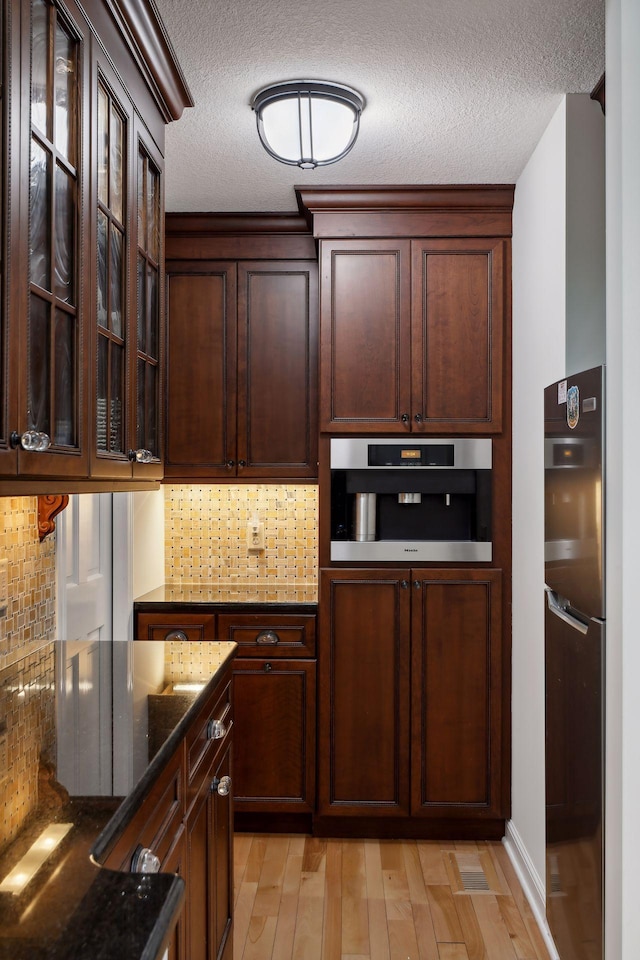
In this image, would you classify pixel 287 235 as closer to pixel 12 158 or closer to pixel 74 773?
pixel 12 158

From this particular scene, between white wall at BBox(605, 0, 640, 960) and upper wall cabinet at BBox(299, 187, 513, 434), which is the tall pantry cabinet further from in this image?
white wall at BBox(605, 0, 640, 960)

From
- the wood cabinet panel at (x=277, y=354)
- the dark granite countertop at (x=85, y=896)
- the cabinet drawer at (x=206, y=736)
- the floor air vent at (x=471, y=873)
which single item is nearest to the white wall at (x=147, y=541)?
the wood cabinet panel at (x=277, y=354)

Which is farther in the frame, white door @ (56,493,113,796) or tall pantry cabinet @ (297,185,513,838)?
tall pantry cabinet @ (297,185,513,838)

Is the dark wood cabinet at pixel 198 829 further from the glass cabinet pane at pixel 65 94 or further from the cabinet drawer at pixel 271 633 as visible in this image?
the glass cabinet pane at pixel 65 94

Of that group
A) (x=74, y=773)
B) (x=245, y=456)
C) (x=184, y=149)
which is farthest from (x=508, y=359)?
(x=74, y=773)

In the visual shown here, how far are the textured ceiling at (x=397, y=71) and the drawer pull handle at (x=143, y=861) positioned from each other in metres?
1.94

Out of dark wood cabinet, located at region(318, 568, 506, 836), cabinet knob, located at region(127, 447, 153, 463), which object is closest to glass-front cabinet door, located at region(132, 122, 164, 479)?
cabinet knob, located at region(127, 447, 153, 463)

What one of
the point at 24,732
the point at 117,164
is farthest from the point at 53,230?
the point at 24,732

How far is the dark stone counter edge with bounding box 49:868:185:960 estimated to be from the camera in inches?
31.6

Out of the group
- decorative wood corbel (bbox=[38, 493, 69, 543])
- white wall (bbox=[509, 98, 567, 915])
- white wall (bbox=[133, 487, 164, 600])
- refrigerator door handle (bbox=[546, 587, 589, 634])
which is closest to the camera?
refrigerator door handle (bbox=[546, 587, 589, 634])

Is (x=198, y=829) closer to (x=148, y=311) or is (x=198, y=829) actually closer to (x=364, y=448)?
(x=148, y=311)

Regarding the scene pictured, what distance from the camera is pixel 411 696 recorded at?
128 inches

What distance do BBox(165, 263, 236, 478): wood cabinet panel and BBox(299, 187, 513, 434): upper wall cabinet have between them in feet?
1.64

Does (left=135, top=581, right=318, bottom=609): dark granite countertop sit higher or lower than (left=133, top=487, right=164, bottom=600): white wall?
lower
